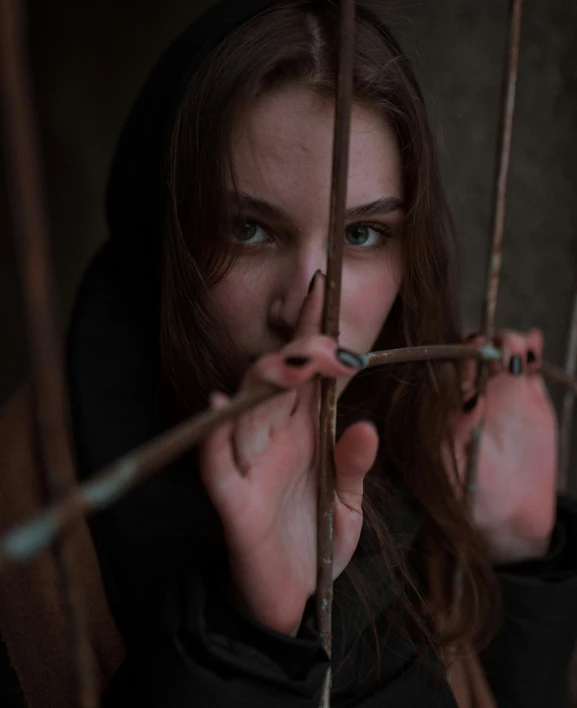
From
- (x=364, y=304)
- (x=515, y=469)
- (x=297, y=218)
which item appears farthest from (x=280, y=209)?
(x=515, y=469)

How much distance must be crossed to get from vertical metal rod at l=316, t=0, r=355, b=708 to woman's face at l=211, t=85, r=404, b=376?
16 centimetres

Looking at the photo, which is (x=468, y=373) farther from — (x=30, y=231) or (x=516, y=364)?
(x=30, y=231)

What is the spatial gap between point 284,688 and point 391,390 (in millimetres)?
412

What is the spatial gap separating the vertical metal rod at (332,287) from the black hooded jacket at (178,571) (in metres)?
0.06

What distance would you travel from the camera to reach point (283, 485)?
1.98 ft

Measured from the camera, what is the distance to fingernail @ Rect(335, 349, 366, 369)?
0.52 m

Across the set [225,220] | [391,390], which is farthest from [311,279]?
[391,390]

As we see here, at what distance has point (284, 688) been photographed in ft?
1.97

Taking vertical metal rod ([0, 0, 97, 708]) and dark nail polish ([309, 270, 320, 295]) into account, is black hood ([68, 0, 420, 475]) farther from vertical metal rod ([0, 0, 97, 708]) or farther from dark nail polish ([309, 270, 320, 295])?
vertical metal rod ([0, 0, 97, 708])

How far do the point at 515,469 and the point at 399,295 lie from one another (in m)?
0.29

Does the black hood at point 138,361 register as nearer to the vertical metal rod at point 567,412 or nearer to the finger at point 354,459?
the finger at point 354,459

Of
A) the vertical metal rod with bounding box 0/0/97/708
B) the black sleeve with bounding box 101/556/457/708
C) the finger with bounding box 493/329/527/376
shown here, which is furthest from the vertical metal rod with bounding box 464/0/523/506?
the vertical metal rod with bounding box 0/0/97/708

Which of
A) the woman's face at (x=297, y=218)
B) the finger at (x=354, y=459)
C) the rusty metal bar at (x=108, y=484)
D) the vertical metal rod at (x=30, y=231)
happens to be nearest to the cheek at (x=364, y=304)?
the woman's face at (x=297, y=218)

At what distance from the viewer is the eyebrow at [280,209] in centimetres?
73
